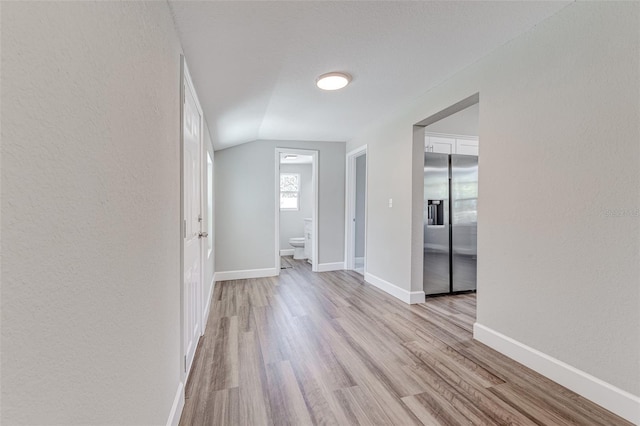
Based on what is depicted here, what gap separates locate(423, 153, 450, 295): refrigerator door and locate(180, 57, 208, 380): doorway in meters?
2.51

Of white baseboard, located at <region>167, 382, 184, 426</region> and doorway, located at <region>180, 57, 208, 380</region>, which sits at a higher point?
doorway, located at <region>180, 57, 208, 380</region>

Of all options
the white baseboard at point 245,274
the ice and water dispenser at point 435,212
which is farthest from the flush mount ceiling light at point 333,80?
the white baseboard at point 245,274

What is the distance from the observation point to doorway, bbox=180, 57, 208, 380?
1.65 m

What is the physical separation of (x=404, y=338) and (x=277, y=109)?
2.64 metres

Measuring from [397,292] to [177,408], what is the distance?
8.57ft

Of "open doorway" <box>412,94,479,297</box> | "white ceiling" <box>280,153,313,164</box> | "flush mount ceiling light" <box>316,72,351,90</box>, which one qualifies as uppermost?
"white ceiling" <box>280,153,313,164</box>

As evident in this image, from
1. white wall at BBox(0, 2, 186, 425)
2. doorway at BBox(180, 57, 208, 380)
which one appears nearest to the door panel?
doorway at BBox(180, 57, 208, 380)

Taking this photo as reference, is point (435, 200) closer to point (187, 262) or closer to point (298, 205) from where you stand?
point (187, 262)

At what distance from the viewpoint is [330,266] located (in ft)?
16.0

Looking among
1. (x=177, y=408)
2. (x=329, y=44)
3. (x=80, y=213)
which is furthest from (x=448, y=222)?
(x=80, y=213)

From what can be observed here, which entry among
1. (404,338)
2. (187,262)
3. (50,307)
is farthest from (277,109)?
(50,307)

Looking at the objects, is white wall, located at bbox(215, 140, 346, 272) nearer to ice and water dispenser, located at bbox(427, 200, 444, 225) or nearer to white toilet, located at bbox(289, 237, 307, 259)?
white toilet, located at bbox(289, 237, 307, 259)

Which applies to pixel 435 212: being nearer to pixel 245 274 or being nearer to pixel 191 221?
pixel 191 221

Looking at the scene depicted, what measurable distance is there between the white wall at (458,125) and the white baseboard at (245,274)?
3195mm
